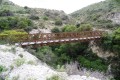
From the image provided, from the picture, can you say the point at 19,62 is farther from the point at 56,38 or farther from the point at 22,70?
the point at 56,38

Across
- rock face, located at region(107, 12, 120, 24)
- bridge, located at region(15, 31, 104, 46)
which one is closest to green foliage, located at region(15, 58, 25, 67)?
bridge, located at region(15, 31, 104, 46)

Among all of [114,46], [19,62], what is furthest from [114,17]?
[19,62]

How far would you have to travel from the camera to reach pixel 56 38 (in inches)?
1320

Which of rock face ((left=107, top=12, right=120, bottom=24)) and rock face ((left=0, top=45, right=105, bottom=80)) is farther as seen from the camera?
rock face ((left=107, top=12, right=120, bottom=24))

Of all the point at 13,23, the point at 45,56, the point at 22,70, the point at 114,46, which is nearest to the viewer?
the point at 22,70

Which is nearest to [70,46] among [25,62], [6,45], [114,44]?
[114,44]

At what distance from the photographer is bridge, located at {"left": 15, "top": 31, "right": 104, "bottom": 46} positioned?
101ft

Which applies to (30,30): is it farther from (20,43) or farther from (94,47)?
(20,43)

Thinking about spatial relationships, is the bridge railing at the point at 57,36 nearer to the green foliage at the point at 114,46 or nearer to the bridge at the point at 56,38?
the bridge at the point at 56,38

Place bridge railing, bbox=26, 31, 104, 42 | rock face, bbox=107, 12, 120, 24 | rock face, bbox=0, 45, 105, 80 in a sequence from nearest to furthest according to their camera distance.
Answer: rock face, bbox=0, 45, 105, 80
bridge railing, bbox=26, 31, 104, 42
rock face, bbox=107, 12, 120, 24

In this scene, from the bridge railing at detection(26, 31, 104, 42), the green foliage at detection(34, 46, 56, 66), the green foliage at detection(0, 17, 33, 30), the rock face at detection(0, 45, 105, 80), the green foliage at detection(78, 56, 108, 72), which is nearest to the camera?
the rock face at detection(0, 45, 105, 80)

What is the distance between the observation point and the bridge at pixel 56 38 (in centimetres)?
3080

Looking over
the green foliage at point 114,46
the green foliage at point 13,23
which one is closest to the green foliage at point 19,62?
the green foliage at point 114,46

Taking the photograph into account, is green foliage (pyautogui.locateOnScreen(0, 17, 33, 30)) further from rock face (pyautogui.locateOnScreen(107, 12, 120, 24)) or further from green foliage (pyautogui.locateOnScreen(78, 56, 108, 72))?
rock face (pyautogui.locateOnScreen(107, 12, 120, 24))
